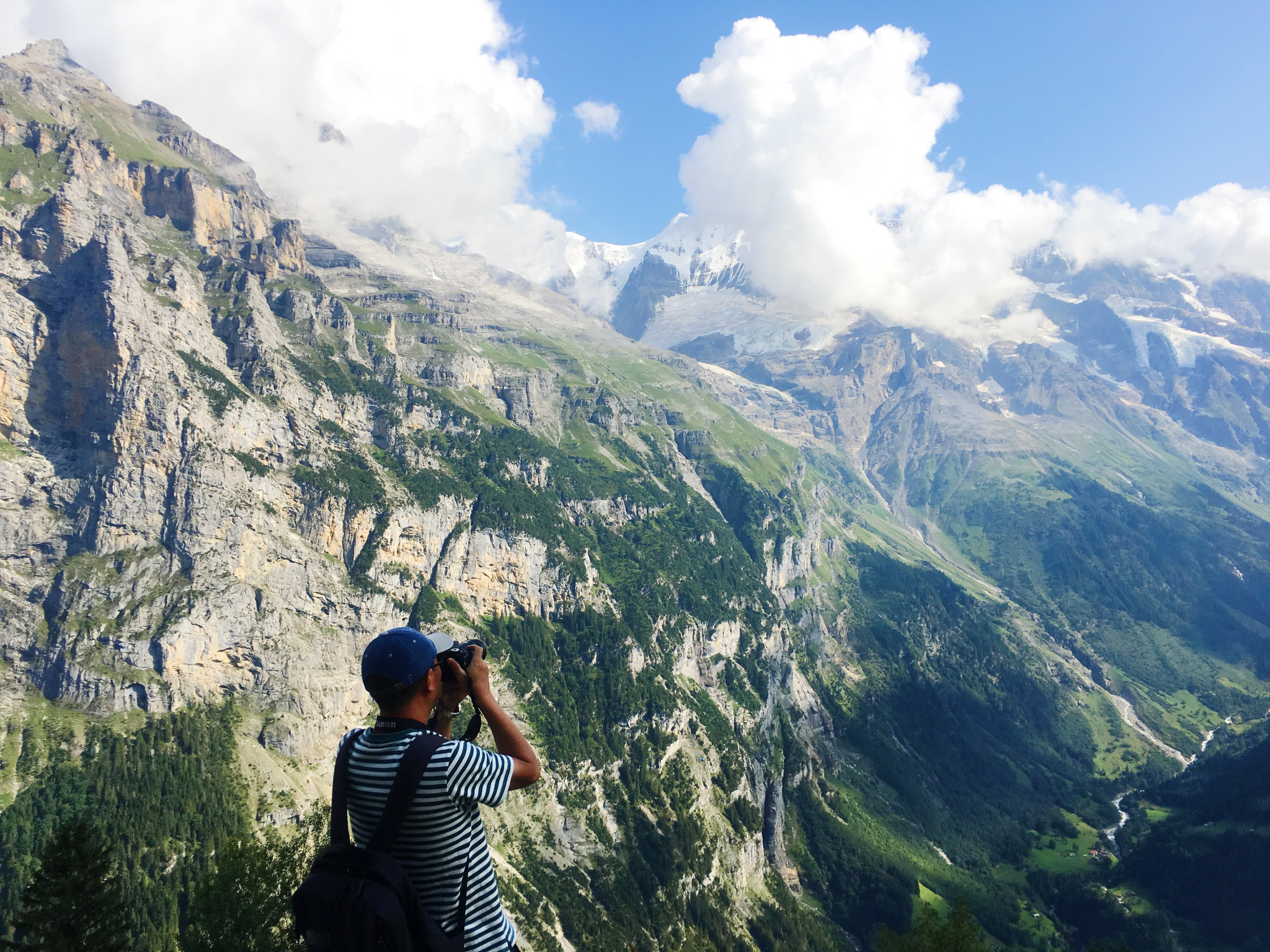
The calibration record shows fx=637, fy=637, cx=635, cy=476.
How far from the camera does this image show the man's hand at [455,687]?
5.55 m

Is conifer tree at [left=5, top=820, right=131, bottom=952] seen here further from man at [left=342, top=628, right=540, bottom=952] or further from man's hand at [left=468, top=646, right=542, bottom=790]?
man's hand at [left=468, top=646, right=542, bottom=790]

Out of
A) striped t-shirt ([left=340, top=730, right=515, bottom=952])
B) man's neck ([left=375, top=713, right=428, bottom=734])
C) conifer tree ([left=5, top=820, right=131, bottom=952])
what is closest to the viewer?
striped t-shirt ([left=340, top=730, right=515, bottom=952])

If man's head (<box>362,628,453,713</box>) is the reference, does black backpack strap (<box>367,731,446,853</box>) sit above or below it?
below

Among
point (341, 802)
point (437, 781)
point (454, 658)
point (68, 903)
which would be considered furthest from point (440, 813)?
point (68, 903)

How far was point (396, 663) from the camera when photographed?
518 centimetres

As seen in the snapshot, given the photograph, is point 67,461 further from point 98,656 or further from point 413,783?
point 413,783

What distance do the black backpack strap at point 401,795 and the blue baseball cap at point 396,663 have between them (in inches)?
28.6

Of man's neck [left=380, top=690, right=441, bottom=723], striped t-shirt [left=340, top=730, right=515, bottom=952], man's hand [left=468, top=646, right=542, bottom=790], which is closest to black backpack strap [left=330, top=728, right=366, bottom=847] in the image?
striped t-shirt [left=340, top=730, right=515, bottom=952]

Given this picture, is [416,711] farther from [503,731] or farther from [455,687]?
[503,731]

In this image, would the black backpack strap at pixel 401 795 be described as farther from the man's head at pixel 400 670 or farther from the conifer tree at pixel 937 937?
the conifer tree at pixel 937 937

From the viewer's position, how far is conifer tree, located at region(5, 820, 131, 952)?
21.3m

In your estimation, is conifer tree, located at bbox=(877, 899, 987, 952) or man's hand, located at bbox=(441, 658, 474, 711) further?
conifer tree, located at bbox=(877, 899, 987, 952)

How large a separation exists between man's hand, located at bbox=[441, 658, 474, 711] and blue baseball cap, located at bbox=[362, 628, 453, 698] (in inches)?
12.3

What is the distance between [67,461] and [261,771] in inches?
3133
